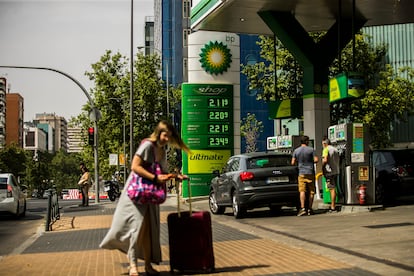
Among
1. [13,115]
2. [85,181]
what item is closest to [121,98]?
[85,181]

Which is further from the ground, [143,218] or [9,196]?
[143,218]

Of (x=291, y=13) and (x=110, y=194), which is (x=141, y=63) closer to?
(x=110, y=194)

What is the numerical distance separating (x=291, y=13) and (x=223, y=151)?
Answer: 741 centimetres

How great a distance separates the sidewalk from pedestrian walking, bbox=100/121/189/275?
0.54 meters

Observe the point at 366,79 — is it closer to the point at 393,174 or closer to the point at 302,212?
the point at 393,174

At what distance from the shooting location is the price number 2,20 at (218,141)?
93.6ft

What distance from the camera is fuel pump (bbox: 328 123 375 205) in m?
16.2

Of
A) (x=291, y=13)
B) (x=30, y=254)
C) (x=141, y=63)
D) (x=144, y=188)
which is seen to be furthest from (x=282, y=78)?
(x=144, y=188)

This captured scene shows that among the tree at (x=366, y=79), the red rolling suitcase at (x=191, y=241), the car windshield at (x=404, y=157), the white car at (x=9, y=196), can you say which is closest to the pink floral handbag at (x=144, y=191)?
the red rolling suitcase at (x=191, y=241)

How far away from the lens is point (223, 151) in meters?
28.7

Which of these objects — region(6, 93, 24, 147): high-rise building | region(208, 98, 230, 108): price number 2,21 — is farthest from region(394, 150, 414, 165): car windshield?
region(6, 93, 24, 147): high-rise building

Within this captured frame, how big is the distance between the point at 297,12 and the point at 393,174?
25.9ft

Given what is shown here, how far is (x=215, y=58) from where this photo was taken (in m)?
29.5

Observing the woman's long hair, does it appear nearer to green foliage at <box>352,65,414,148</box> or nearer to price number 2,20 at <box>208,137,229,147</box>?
price number 2,20 at <box>208,137,229,147</box>
